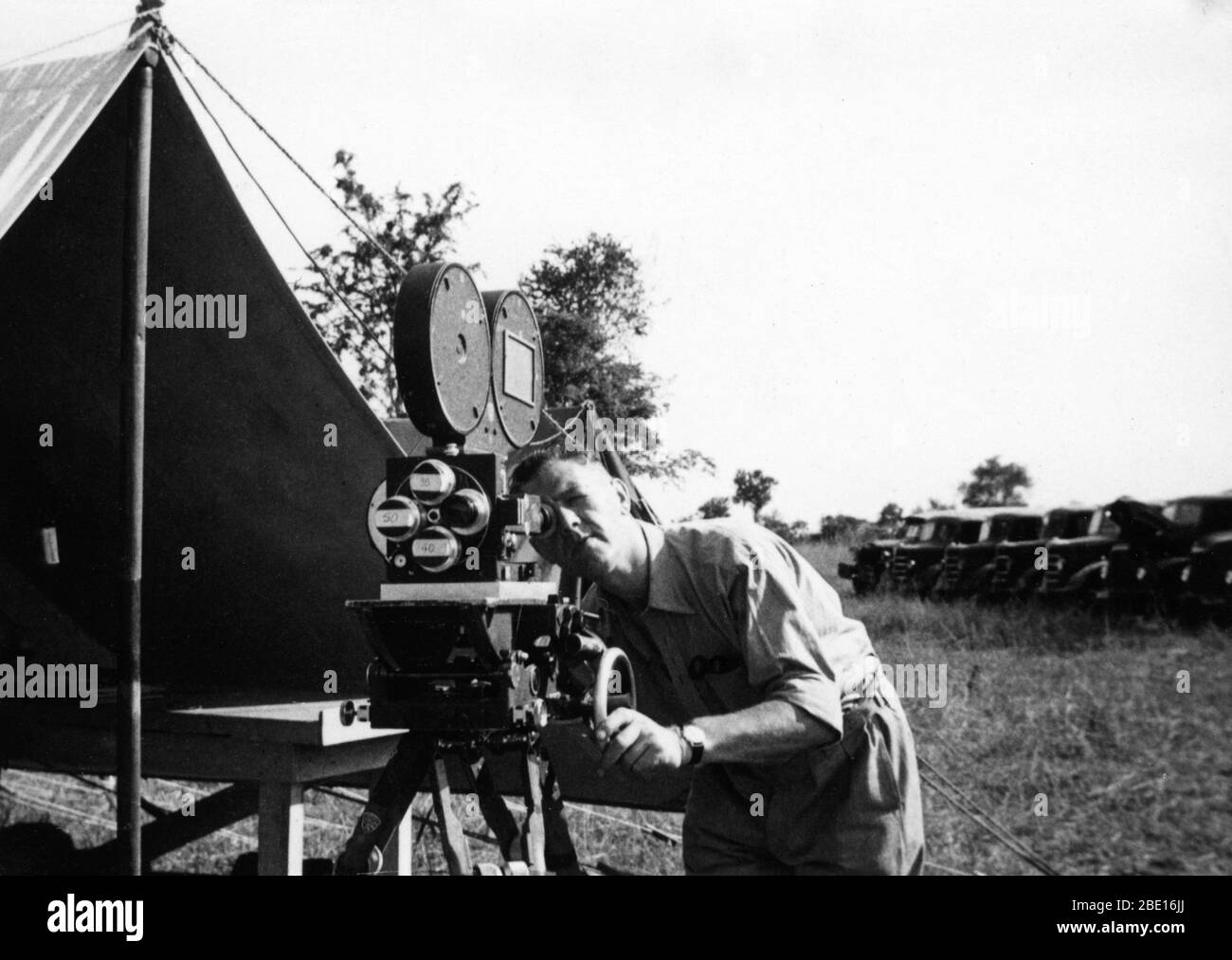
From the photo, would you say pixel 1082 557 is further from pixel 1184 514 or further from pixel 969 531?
pixel 969 531

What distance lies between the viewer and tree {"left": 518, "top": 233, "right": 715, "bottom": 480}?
12938 millimetres

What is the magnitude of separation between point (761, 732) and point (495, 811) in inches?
23.5

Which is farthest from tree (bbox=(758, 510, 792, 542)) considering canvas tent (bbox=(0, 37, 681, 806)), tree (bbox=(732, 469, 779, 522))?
canvas tent (bbox=(0, 37, 681, 806))

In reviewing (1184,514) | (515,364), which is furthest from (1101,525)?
(515,364)

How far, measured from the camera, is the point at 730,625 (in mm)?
2041

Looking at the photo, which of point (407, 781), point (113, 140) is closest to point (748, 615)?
point (407, 781)

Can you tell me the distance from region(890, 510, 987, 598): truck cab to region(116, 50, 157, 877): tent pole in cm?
934

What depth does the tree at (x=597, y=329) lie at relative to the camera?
12938mm

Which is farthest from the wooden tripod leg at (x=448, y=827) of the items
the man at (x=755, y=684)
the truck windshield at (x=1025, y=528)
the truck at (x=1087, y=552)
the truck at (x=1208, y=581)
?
the truck windshield at (x=1025, y=528)

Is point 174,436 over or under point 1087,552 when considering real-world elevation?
over

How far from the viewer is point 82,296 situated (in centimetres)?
358

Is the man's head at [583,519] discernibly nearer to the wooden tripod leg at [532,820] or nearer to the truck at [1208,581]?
the wooden tripod leg at [532,820]
